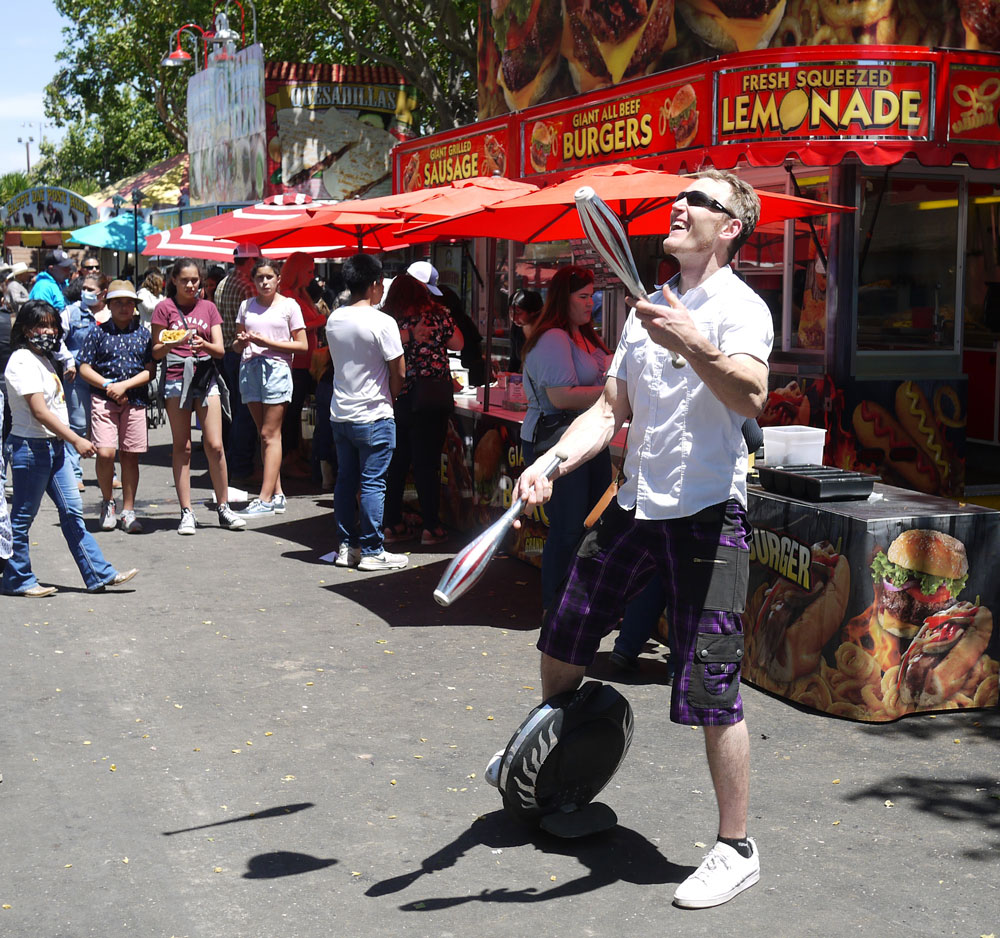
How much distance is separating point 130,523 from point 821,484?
19.2 ft

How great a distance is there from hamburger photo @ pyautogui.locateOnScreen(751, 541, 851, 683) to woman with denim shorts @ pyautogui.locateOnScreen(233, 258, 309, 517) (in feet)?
17.5

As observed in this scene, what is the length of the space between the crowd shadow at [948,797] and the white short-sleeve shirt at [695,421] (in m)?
1.51

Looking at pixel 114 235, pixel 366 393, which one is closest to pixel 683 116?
pixel 366 393

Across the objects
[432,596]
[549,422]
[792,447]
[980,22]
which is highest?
[980,22]

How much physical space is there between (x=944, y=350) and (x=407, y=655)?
572 cm

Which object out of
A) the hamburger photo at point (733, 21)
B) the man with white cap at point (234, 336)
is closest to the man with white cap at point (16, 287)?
the man with white cap at point (234, 336)

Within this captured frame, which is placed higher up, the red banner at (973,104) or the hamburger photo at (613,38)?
the hamburger photo at (613,38)

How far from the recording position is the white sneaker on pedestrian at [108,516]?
32.5ft

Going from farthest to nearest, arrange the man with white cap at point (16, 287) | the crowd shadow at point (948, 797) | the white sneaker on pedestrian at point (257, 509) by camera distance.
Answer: the man with white cap at point (16, 287), the white sneaker on pedestrian at point (257, 509), the crowd shadow at point (948, 797)

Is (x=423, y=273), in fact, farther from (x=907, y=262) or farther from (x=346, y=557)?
(x=907, y=262)

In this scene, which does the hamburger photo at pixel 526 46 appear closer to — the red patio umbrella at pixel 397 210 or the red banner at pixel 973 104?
the red patio umbrella at pixel 397 210

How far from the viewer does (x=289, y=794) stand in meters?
4.67

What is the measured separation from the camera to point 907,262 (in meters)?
10.1

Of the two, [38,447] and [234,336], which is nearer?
[38,447]
